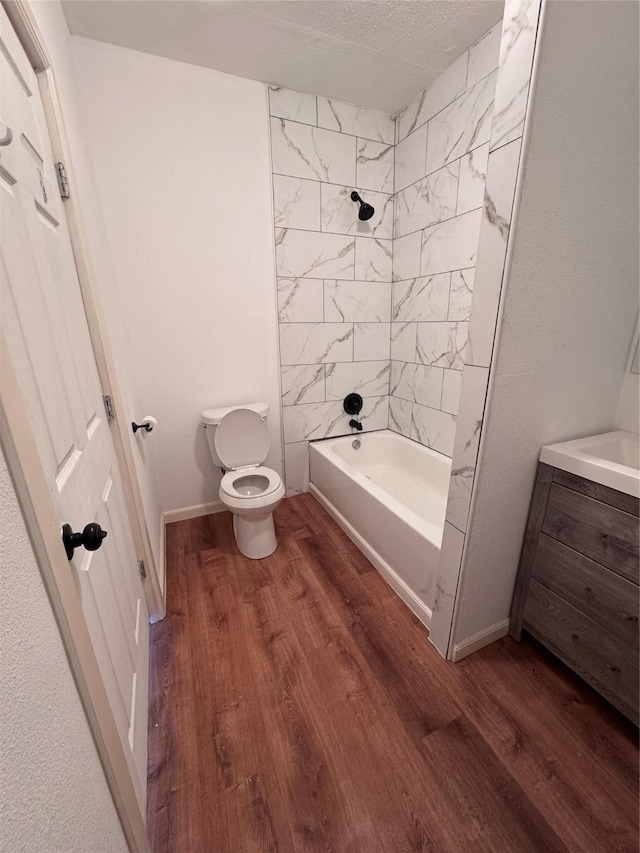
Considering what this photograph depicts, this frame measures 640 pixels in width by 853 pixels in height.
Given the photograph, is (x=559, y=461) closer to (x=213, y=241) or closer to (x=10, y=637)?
(x=10, y=637)

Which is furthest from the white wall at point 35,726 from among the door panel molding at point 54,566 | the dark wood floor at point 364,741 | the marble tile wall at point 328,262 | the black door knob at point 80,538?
the marble tile wall at point 328,262

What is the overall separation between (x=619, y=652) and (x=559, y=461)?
2.03 ft

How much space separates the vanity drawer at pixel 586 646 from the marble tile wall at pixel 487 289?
215mm

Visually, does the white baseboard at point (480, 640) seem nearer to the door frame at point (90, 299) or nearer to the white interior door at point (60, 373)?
the white interior door at point (60, 373)

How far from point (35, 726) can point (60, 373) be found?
65 cm

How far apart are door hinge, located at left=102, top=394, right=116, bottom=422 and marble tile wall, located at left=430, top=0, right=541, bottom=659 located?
3.93 ft

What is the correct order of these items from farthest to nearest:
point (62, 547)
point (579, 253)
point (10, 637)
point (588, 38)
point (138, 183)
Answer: point (138, 183), point (579, 253), point (588, 38), point (62, 547), point (10, 637)

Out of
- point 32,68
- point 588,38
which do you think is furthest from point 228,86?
point 588,38

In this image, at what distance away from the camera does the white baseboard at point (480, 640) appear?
135 cm

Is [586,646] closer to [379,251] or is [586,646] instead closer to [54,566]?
[54,566]

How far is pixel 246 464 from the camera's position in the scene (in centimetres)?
220

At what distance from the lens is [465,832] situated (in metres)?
0.92

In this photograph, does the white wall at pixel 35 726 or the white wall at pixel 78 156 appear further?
the white wall at pixel 78 156

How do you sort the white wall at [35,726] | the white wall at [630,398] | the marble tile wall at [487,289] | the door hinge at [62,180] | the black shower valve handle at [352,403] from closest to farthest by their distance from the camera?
the white wall at [35,726] < the marble tile wall at [487,289] < the door hinge at [62,180] < the white wall at [630,398] < the black shower valve handle at [352,403]
